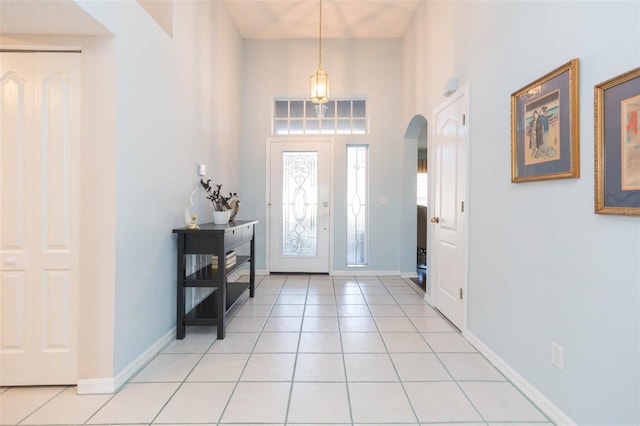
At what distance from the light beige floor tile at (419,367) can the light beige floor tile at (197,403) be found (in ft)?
3.76

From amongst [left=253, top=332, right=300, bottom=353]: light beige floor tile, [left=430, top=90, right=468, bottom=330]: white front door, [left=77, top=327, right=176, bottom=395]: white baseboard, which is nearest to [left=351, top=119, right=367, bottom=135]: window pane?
[left=430, top=90, right=468, bottom=330]: white front door

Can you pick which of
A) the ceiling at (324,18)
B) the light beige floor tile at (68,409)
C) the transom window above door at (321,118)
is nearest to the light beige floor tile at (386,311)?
the light beige floor tile at (68,409)

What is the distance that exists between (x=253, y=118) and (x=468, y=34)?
11.0 ft

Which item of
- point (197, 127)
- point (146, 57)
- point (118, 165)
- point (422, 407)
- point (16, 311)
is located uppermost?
point (146, 57)

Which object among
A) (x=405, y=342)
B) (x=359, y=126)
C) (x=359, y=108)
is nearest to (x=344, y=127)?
(x=359, y=126)

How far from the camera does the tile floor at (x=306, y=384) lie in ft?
5.76

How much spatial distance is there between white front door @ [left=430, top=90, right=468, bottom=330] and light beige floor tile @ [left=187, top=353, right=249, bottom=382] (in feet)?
6.32

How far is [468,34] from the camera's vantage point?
2.75 m

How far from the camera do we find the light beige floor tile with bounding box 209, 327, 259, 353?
255 cm

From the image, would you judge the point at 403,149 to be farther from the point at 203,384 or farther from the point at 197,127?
the point at 203,384

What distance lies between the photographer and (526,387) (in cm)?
196

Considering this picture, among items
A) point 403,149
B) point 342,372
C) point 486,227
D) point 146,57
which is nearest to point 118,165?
point 146,57

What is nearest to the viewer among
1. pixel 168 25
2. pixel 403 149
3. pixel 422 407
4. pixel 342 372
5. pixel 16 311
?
pixel 422 407

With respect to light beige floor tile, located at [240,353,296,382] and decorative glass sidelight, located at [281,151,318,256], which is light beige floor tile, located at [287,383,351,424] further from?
decorative glass sidelight, located at [281,151,318,256]
